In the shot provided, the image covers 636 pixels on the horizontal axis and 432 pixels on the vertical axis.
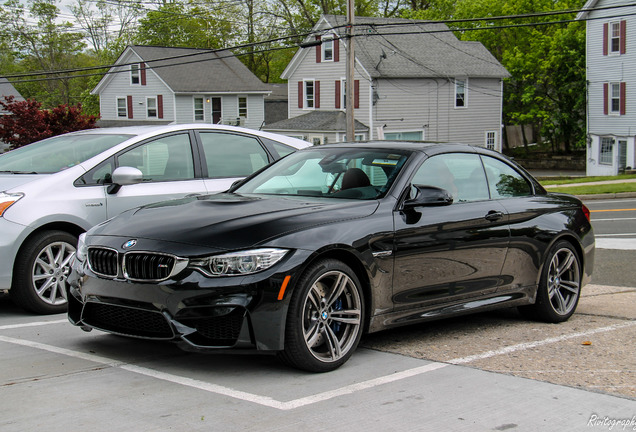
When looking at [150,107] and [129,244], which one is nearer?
[129,244]

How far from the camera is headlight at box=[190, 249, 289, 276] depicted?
16.1 feet

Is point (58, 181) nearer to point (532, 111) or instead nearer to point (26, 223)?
point (26, 223)

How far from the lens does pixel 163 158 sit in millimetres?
8234

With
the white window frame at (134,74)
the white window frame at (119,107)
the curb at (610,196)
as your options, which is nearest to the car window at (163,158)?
the curb at (610,196)

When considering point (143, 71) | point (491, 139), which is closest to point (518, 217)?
point (491, 139)

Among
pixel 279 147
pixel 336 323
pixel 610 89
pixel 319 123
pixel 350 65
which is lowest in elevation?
pixel 336 323

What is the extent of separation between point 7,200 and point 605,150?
1737 inches

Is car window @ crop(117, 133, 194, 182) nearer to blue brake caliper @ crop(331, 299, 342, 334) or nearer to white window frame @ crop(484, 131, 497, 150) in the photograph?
blue brake caliper @ crop(331, 299, 342, 334)

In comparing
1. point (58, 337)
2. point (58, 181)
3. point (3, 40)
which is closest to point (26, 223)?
point (58, 181)

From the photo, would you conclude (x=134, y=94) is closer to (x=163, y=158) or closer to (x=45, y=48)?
(x=45, y=48)

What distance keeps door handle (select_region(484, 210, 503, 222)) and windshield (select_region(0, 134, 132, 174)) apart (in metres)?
3.77

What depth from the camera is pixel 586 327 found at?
22.5 ft

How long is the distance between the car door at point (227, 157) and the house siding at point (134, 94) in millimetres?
46175

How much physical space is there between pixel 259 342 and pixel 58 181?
3451mm
